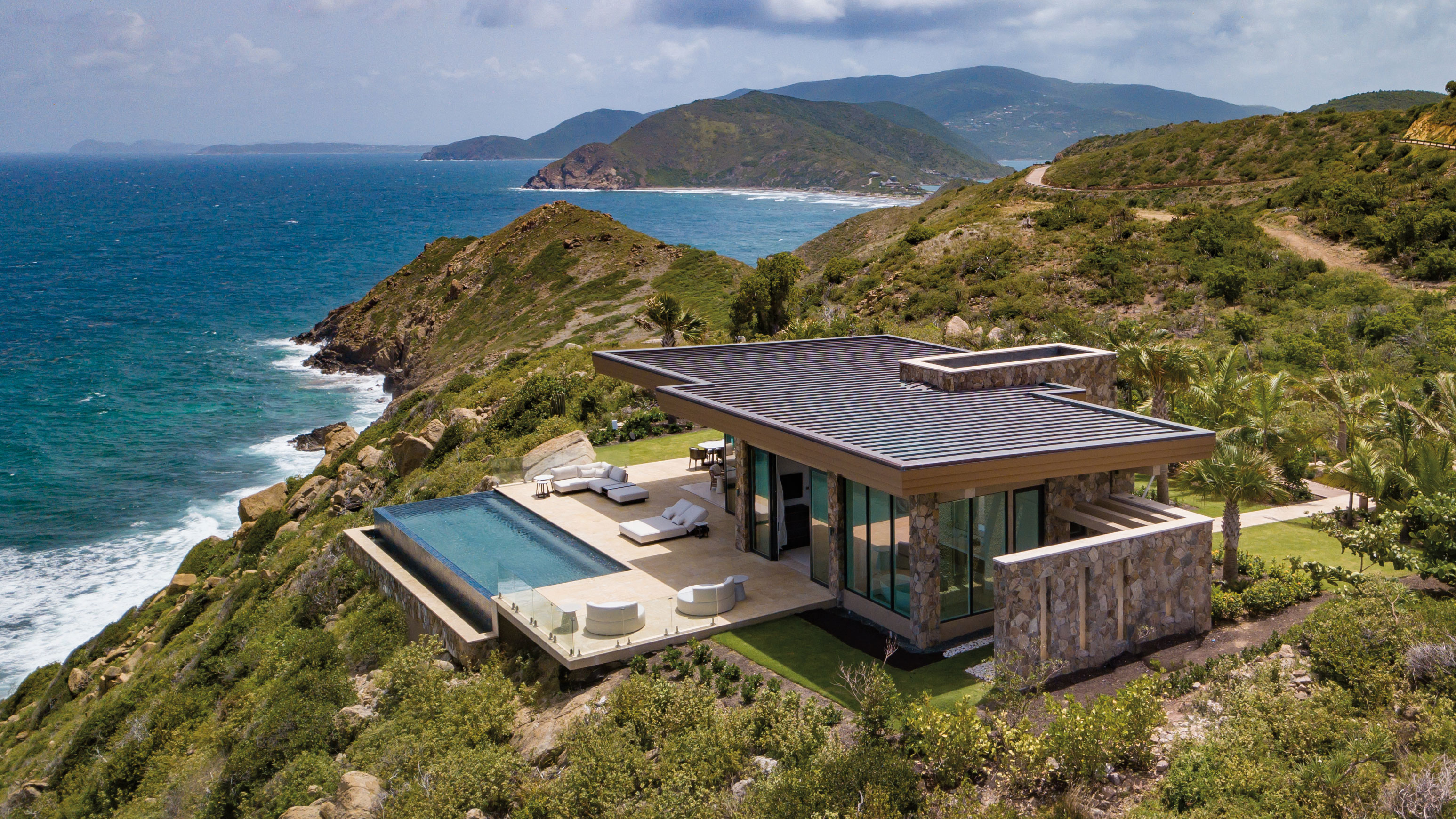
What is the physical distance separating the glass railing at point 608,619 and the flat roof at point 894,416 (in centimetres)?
303

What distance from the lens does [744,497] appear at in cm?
2027

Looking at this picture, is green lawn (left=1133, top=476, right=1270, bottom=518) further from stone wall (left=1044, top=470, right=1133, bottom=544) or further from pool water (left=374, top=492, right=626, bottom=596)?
pool water (left=374, top=492, right=626, bottom=596)

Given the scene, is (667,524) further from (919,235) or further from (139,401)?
(139,401)

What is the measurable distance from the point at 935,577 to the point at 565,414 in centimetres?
2053

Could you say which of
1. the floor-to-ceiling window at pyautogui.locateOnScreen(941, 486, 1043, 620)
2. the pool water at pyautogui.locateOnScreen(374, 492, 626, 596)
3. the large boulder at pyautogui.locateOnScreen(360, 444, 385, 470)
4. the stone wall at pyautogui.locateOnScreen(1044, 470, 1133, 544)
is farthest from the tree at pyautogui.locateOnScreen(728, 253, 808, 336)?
the floor-to-ceiling window at pyautogui.locateOnScreen(941, 486, 1043, 620)

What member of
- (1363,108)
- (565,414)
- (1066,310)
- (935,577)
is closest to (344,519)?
(565,414)

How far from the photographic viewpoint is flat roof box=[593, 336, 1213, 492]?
49.6ft

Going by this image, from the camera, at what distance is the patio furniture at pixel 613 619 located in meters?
16.0

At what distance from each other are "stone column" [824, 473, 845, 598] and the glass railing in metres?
1.83

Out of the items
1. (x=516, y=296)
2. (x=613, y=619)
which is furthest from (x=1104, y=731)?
(x=516, y=296)

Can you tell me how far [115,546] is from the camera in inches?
1735

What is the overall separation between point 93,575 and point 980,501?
39.6 m

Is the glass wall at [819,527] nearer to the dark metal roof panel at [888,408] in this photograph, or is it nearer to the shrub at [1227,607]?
the dark metal roof panel at [888,408]

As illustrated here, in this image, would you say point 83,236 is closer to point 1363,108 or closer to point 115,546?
point 115,546
